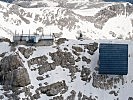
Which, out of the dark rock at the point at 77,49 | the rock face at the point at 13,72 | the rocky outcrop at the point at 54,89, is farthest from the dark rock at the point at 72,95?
the dark rock at the point at 77,49

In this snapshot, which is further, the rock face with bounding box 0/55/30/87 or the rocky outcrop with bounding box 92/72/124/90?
the rocky outcrop with bounding box 92/72/124/90

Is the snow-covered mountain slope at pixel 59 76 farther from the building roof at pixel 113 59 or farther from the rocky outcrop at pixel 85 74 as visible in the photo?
the building roof at pixel 113 59

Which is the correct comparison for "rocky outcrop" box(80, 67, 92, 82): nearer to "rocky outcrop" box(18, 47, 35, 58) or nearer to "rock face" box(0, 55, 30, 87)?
"rock face" box(0, 55, 30, 87)

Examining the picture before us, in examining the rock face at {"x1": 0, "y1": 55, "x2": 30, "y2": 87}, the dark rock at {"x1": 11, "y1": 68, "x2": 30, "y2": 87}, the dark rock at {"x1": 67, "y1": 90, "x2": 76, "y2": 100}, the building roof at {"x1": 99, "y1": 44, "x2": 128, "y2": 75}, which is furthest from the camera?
the building roof at {"x1": 99, "y1": 44, "x2": 128, "y2": 75}

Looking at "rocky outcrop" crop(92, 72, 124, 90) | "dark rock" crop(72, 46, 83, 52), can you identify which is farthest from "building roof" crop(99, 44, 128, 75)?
"dark rock" crop(72, 46, 83, 52)

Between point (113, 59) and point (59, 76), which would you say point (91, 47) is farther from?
point (59, 76)

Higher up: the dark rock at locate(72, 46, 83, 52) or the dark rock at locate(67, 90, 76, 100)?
the dark rock at locate(72, 46, 83, 52)
